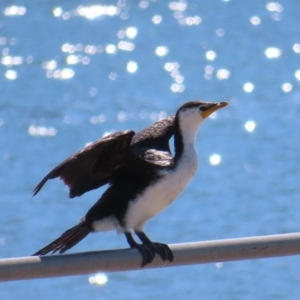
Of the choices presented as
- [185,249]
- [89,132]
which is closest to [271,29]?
[89,132]

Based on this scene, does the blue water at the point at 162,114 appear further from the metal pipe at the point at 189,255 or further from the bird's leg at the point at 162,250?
the metal pipe at the point at 189,255

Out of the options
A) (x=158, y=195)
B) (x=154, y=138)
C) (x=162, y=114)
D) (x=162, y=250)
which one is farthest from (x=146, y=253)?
(x=162, y=114)

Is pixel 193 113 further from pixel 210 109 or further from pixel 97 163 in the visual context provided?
pixel 97 163

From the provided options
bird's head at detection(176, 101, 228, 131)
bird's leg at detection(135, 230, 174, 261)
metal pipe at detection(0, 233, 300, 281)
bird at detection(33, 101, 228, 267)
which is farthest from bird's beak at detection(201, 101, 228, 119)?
metal pipe at detection(0, 233, 300, 281)

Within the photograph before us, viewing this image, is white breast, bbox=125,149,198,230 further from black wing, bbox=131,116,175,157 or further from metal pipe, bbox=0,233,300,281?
metal pipe, bbox=0,233,300,281

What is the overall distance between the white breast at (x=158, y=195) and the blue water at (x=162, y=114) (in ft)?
6.01

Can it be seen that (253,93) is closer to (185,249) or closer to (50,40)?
(50,40)

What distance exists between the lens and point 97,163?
2.35 meters

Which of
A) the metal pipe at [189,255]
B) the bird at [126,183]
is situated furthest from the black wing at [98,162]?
the metal pipe at [189,255]

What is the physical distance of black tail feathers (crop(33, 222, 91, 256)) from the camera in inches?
92.0

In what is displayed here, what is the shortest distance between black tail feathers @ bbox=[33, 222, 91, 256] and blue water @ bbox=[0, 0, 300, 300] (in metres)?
1.81

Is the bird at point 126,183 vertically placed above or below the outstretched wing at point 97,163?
below

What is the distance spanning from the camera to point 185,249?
6.29ft

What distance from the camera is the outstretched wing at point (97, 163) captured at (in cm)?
225
